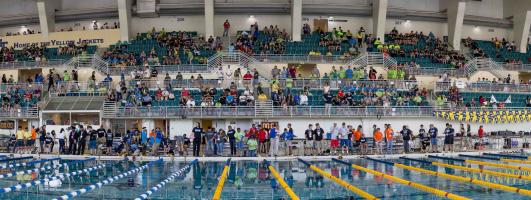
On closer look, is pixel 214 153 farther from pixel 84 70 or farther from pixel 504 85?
pixel 504 85

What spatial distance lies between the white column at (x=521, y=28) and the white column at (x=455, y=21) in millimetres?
4511

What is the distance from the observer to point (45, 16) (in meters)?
38.0

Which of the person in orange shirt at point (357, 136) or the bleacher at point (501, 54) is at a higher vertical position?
the bleacher at point (501, 54)

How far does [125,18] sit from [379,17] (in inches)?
652

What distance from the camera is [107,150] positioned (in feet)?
73.7

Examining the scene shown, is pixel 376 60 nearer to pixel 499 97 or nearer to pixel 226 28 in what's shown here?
pixel 499 97

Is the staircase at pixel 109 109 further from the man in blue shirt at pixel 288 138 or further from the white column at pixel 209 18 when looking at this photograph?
the white column at pixel 209 18

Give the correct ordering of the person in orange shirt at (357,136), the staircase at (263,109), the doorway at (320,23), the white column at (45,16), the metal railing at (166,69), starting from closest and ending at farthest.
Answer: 1. the person in orange shirt at (357,136)
2. the staircase at (263,109)
3. the metal railing at (166,69)
4. the white column at (45,16)
5. the doorway at (320,23)

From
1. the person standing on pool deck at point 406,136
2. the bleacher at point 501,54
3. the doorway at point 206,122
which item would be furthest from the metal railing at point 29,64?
the bleacher at point 501,54

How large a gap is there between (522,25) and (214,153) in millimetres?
28172

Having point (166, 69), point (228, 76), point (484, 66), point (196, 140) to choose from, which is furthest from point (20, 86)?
point (484, 66)

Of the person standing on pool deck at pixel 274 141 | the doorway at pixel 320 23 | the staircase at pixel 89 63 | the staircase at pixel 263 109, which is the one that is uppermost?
the doorway at pixel 320 23

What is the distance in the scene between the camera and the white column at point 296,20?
35969mm

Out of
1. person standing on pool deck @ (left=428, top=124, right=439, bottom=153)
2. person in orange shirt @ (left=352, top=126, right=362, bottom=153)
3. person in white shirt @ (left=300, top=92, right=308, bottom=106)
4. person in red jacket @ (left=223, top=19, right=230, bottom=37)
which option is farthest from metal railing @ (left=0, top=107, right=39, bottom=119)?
person standing on pool deck @ (left=428, top=124, right=439, bottom=153)
